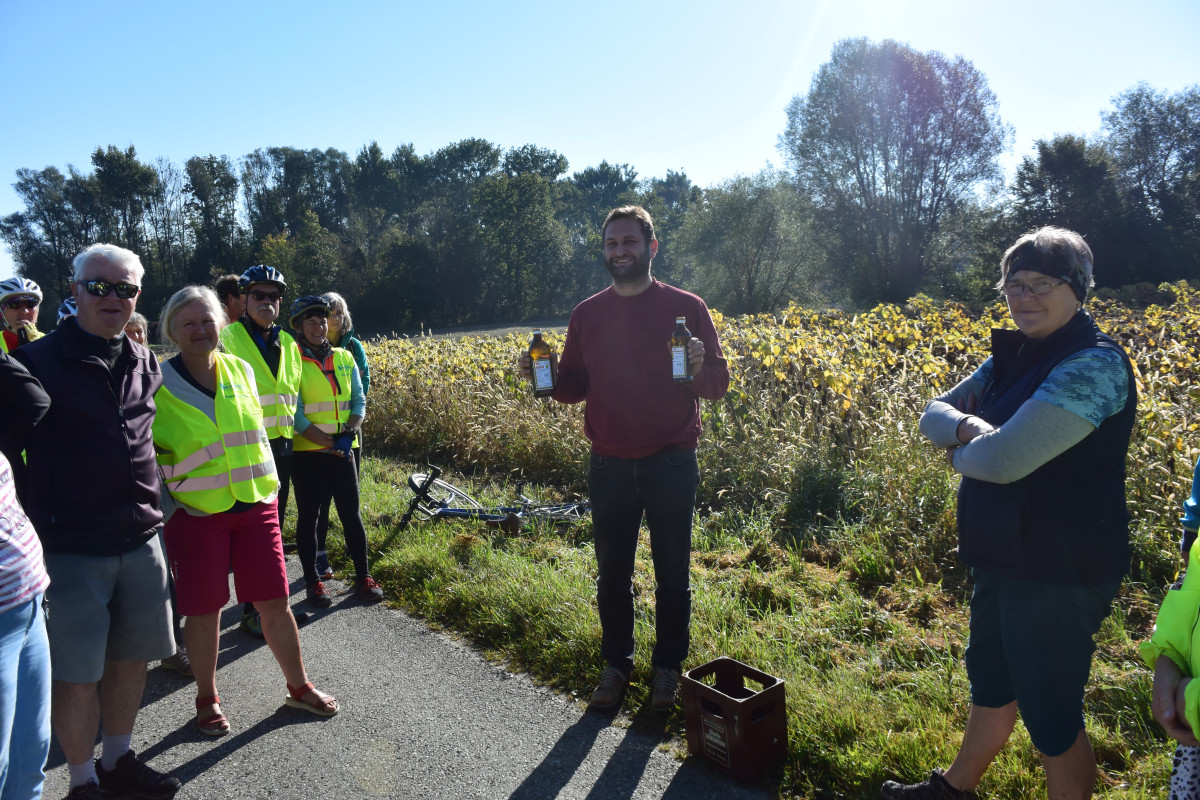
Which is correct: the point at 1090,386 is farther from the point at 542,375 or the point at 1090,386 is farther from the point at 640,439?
the point at 542,375

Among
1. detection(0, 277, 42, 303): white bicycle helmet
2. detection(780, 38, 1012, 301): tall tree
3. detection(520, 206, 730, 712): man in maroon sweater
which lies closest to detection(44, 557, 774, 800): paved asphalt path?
detection(520, 206, 730, 712): man in maroon sweater

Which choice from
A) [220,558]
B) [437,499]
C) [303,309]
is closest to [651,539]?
[220,558]

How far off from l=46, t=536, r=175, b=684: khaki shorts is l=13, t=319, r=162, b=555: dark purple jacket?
2.8 inches

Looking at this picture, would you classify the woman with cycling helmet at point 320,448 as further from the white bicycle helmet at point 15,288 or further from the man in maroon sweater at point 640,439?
the man in maroon sweater at point 640,439

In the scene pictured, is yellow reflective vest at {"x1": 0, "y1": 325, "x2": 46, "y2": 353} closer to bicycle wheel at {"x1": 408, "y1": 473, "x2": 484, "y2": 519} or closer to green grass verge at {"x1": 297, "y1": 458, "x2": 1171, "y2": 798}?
green grass verge at {"x1": 297, "y1": 458, "x2": 1171, "y2": 798}

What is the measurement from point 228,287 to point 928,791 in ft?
16.2

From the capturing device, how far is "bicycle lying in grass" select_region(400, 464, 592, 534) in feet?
20.9

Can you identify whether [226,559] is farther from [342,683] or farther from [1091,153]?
[1091,153]

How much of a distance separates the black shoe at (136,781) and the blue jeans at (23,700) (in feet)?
2.66

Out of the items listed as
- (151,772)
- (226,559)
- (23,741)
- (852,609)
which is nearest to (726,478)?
(852,609)

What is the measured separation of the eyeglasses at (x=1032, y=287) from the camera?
2.34 m

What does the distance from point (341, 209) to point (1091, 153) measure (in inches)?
2247

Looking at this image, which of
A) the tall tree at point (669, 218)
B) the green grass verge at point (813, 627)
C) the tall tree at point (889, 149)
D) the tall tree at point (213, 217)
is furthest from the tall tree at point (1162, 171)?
the tall tree at point (213, 217)

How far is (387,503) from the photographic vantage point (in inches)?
288
